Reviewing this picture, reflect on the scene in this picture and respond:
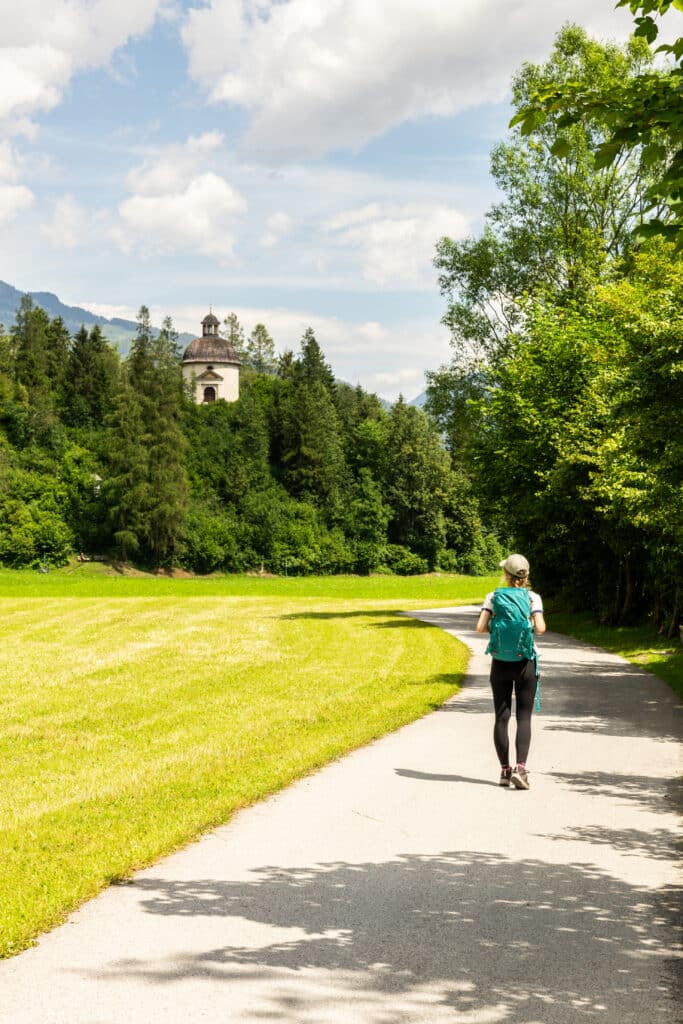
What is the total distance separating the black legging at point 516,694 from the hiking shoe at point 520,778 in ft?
0.68

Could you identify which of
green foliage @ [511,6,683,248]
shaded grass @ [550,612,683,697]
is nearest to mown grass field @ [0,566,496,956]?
shaded grass @ [550,612,683,697]

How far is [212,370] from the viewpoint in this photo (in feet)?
453

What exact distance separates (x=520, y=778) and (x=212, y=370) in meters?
132

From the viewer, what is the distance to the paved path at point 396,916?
15.1 feet

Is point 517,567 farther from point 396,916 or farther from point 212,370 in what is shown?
point 212,370

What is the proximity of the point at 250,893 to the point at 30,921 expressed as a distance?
3.95ft

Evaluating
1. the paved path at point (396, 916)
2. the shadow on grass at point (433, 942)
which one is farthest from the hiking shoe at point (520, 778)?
the shadow on grass at point (433, 942)

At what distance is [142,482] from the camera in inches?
3740

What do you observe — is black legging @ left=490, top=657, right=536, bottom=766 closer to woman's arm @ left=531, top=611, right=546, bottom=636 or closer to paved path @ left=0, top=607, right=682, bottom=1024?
woman's arm @ left=531, top=611, right=546, bottom=636

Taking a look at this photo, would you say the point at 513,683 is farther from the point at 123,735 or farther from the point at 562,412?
the point at 562,412

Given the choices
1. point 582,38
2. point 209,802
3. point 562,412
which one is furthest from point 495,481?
point 209,802

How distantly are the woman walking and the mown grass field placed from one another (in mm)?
1780

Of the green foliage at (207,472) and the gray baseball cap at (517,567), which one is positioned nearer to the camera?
the gray baseball cap at (517,567)

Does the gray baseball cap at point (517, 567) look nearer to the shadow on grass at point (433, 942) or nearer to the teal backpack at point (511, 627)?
the teal backpack at point (511, 627)
